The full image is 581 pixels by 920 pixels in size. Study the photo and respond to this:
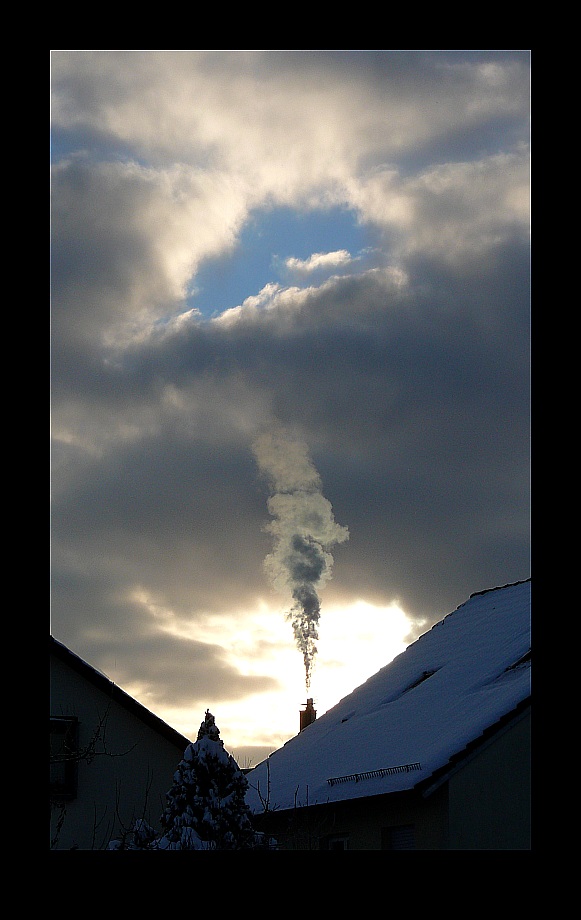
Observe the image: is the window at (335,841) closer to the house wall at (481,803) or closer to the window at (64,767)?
the house wall at (481,803)

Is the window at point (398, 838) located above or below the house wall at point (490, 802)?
below

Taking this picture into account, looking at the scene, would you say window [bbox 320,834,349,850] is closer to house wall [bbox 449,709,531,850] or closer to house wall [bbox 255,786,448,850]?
house wall [bbox 255,786,448,850]

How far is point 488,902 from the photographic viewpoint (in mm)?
1582

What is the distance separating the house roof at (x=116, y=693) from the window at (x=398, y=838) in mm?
5704

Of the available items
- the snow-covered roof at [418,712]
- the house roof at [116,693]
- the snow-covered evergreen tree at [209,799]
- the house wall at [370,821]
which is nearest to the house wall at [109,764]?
the house roof at [116,693]

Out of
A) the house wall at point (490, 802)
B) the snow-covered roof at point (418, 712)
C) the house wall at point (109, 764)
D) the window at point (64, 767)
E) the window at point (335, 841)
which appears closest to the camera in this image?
the house wall at point (490, 802)

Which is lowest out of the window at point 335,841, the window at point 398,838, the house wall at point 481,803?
the window at point 335,841

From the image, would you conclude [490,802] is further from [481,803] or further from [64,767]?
[64,767]

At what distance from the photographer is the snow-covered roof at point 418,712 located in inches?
522

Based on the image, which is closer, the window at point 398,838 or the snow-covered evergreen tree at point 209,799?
the snow-covered evergreen tree at point 209,799

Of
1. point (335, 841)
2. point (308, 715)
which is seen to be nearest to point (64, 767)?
point (335, 841)
